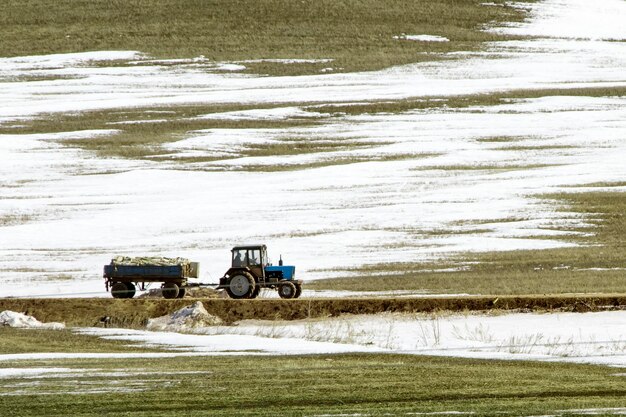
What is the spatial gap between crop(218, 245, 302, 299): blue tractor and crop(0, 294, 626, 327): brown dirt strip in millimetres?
1747

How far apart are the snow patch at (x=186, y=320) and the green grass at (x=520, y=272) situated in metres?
7.40

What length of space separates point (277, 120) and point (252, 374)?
5590 centimetres

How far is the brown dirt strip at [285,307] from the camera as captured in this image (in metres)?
28.0

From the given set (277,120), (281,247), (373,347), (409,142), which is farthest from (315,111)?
(373,347)

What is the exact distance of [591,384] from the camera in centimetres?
1559

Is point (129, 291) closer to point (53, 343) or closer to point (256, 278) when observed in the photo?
point (256, 278)

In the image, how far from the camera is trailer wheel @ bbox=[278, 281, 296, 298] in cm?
3066

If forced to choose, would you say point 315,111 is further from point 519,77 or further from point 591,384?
point 591,384


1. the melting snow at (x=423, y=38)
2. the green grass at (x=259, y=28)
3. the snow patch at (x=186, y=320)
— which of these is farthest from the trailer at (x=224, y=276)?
the melting snow at (x=423, y=38)

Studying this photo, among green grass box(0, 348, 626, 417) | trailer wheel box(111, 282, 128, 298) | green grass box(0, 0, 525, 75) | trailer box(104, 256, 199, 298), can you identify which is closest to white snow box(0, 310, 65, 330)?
trailer box(104, 256, 199, 298)

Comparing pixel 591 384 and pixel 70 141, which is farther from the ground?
pixel 70 141

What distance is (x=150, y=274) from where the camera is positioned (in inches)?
1259

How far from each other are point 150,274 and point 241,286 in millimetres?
Result: 2504

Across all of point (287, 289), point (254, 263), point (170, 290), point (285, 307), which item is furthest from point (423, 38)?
point (285, 307)
